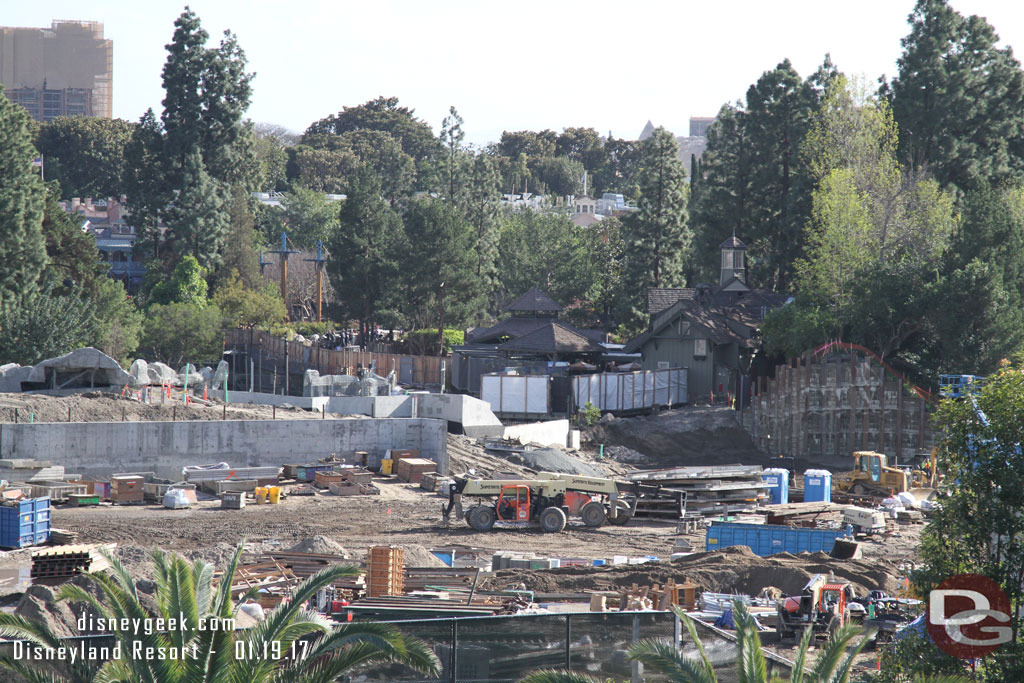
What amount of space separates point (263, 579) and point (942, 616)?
48.8 feet

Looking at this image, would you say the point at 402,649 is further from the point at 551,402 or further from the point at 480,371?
the point at 480,371

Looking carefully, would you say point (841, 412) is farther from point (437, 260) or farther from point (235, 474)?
point (437, 260)

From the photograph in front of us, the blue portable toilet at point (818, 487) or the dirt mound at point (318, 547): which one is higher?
the blue portable toilet at point (818, 487)

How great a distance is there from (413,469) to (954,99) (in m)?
38.4

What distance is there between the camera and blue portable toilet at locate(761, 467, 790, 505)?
36375mm

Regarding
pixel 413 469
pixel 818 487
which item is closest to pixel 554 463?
pixel 413 469

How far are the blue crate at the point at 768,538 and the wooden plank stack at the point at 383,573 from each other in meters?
10.1

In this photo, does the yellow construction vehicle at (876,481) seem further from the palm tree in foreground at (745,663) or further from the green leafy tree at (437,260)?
the green leafy tree at (437,260)

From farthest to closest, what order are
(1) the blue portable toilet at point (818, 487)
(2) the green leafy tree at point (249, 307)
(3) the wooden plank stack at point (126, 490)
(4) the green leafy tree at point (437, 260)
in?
(2) the green leafy tree at point (249, 307) < (4) the green leafy tree at point (437, 260) < (1) the blue portable toilet at point (818, 487) < (3) the wooden plank stack at point (126, 490)

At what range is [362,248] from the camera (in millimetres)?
71250

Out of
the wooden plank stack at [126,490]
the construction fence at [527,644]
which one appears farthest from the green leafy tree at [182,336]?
the construction fence at [527,644]

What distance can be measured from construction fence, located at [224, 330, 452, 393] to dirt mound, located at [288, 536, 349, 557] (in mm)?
30965

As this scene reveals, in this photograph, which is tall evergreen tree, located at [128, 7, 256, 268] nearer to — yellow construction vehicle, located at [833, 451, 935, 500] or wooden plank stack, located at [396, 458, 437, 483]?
wooden plank stack, located at [396, 458, 437, 483]

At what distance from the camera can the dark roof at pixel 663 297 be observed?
206ft
